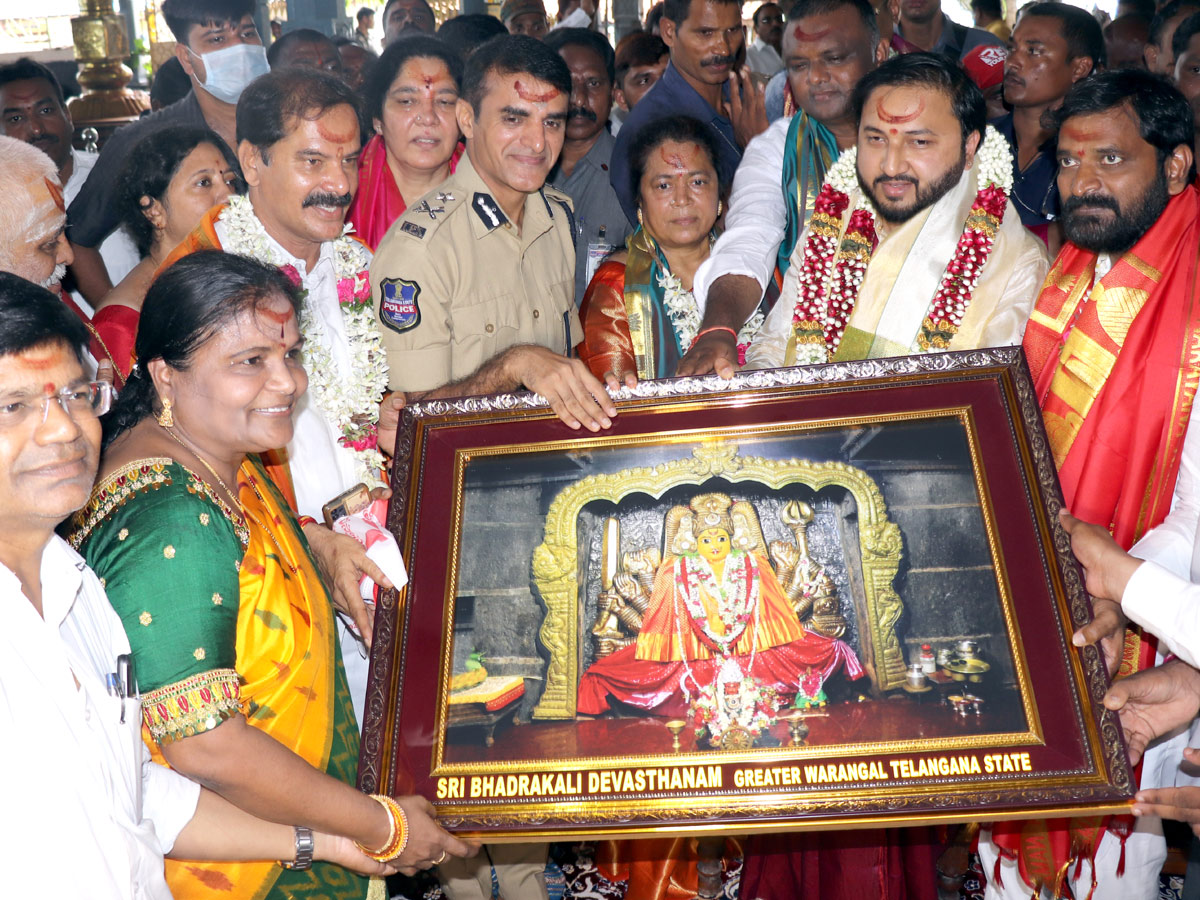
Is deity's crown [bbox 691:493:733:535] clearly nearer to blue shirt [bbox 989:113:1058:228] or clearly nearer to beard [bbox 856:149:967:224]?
beard [bbox 856:149:967:224]

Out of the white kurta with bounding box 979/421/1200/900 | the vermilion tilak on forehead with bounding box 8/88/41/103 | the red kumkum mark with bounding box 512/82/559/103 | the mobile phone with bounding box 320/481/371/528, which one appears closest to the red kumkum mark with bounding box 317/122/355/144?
the red kumkum mark with bounding box 512/82/559/103

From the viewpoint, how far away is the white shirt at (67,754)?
1954mm

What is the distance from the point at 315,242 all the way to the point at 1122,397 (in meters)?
2.80

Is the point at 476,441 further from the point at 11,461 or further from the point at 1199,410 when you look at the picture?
the point at 1199,410

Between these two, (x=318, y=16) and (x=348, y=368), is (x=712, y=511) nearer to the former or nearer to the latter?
(x=348, y=368)

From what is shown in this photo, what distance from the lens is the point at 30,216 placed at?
11.5 ft

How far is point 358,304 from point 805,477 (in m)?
1.86

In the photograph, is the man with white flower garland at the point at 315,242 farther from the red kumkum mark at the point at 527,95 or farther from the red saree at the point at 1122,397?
the red saree at the point at 1122,397

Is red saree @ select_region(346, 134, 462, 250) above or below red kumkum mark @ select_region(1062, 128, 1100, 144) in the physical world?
above

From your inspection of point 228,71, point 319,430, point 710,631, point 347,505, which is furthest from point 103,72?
point 710,631

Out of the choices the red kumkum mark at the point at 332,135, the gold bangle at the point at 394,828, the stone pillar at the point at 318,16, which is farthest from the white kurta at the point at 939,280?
the stone pillar at the point at 318,16

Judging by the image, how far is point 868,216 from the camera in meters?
3.90

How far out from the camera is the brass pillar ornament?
1258 cm

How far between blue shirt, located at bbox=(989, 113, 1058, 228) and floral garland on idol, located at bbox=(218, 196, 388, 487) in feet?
10.7
